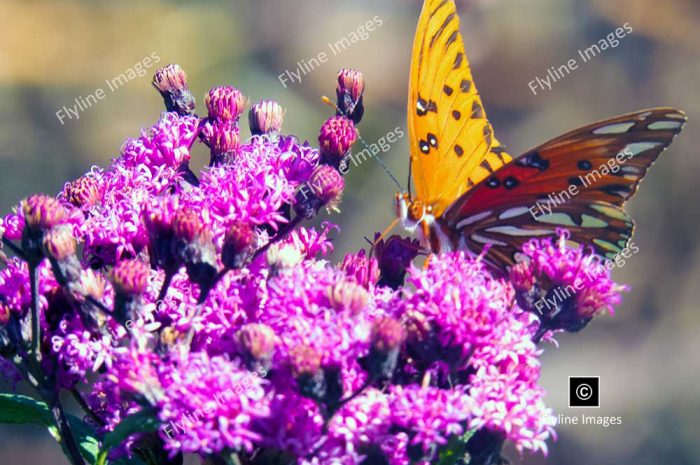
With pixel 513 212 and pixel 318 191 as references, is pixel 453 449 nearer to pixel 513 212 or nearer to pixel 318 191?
pixel 318 191

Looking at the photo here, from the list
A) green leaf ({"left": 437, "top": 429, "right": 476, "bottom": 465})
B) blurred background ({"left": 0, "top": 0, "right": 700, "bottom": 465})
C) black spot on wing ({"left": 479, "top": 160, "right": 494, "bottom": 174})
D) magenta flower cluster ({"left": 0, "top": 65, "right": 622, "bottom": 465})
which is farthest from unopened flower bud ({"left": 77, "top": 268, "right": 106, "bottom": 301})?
blurred background ({"left": 0, "top": 0, "right": 700, "bottom": 465})

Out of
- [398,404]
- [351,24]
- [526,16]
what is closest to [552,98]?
[526,16]

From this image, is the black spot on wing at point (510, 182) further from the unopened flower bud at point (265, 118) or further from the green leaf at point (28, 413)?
the green leaf at point (28, 413)

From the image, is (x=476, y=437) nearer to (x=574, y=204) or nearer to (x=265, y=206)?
(x=265, y=206)

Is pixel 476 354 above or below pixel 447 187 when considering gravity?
below

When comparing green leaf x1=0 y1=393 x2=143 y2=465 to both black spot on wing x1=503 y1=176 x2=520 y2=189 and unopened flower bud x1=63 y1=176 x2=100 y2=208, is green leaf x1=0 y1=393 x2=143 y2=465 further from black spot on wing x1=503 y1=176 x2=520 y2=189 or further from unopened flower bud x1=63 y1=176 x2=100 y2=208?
black spot on wing x1=503 y1=176 x2=520 y2=189

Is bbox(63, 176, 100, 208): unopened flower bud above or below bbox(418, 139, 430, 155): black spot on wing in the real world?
below

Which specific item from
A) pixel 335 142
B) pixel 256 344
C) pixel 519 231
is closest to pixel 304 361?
pixel 256 344
